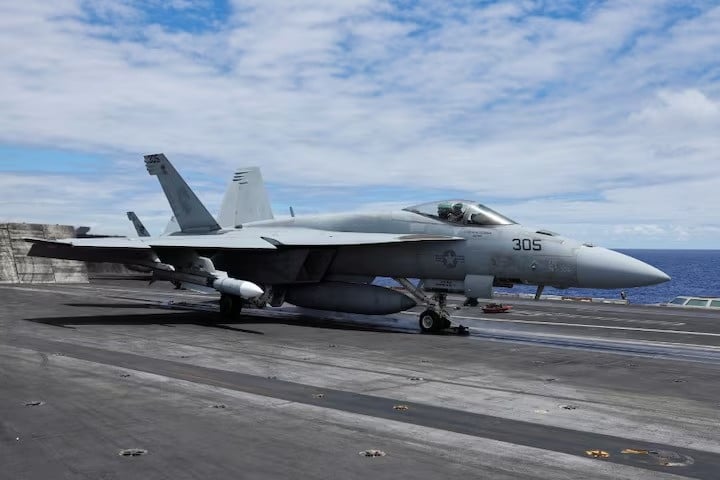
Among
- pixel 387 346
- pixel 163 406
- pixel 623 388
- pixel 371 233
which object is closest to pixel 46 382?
pixel 163 406

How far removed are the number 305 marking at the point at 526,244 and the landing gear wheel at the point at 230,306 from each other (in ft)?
28.8

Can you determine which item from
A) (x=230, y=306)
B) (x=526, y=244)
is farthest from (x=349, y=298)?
(x=526, y=244)

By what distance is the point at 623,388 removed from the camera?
992 cm

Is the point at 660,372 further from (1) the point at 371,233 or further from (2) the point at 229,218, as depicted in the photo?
(2) the point at 229,218

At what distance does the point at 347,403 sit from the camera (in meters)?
8.36

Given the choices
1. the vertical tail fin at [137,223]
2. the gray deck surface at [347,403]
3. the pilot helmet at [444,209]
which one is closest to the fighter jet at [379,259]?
the pilot helmet at [444,209]

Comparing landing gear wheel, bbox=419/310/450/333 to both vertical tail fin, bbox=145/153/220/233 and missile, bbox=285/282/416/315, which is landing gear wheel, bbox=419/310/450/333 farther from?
vertical tail fin, bbox=145/153/220/233

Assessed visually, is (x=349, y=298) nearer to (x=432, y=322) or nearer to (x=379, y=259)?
(x=379, y=259)

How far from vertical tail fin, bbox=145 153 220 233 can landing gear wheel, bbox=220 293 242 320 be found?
4051 mm

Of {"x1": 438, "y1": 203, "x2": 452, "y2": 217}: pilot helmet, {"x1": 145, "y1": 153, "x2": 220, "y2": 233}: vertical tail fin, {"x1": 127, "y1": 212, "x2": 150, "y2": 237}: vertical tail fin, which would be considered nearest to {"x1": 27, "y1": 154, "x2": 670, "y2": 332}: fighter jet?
{"x1": 438, "y1": 203, "x2": 452, "y2": 217}: pilot helmet

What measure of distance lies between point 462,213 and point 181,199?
11416 mm

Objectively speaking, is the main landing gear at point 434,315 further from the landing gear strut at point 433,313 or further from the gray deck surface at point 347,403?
the gray deck surface at point 347,403

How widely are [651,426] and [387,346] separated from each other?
7570mm

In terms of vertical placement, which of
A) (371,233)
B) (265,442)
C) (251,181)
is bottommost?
(265,442)
